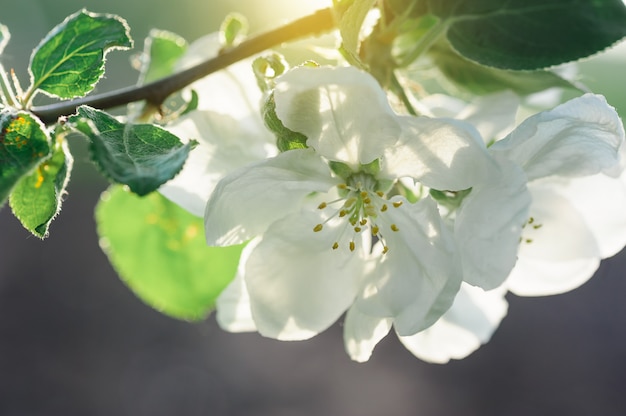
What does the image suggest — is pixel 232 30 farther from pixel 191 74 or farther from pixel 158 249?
pixel 158 249

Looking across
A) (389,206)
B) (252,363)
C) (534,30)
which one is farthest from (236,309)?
(252,363)

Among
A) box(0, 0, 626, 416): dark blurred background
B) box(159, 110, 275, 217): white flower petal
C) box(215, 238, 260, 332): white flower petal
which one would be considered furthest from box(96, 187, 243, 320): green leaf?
box(0, 0, 626, 416): dark blurred background

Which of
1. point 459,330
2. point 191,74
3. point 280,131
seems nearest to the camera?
point 280,131

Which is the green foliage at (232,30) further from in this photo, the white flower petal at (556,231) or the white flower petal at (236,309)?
the white flower petal at (556,231)

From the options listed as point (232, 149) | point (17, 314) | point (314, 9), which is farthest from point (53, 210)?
point (17, 314)

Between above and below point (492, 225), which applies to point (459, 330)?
below

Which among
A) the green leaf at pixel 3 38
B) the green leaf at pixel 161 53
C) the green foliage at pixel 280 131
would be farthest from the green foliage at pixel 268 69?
the green leaf at pixel 161 53
